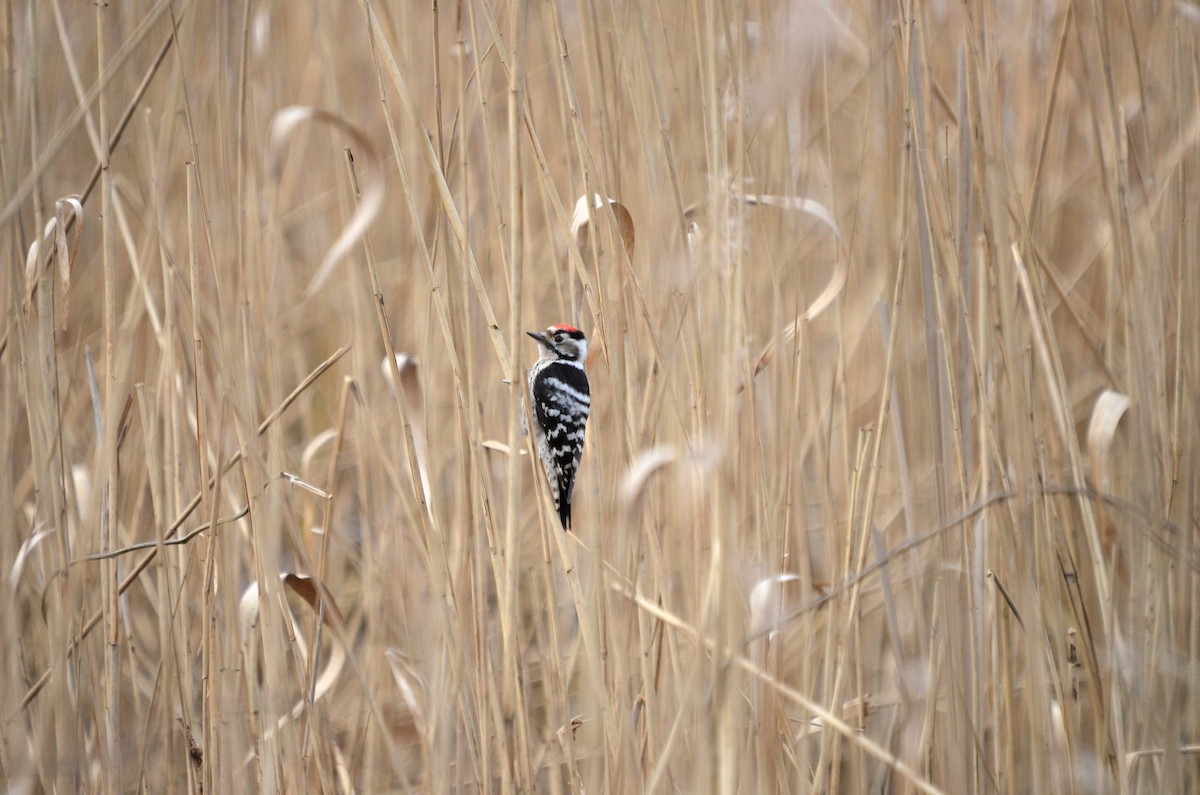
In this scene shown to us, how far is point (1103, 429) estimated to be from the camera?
1530 millimetres

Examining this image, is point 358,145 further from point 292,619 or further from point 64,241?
point 292,619

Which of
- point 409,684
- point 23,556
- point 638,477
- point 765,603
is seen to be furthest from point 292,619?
point 765,603

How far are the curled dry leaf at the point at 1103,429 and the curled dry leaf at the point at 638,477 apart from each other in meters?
0.76

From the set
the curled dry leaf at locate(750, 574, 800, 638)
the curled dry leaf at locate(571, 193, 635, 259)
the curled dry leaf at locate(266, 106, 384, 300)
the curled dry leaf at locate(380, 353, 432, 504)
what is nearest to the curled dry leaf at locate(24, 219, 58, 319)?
the curled dry leaf at locate(266, 106, 384, 300)

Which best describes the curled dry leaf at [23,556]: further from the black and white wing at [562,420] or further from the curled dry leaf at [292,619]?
the black and white wing at [562,420]

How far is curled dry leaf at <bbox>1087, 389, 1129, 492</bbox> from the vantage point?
4.99 feet

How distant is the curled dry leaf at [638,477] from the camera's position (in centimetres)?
128

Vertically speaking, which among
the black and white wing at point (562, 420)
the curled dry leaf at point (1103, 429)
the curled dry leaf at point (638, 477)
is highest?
the black and white wing at point (562, 420)

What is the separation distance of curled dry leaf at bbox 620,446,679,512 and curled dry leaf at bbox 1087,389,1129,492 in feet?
2.48

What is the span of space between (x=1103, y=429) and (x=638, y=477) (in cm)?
83

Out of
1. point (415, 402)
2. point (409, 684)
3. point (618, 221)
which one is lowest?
point (409, 684)

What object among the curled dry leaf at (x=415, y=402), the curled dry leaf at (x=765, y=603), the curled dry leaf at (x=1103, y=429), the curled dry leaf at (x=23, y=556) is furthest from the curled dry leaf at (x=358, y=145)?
the curled dry leaf at (x=1103, y=429)

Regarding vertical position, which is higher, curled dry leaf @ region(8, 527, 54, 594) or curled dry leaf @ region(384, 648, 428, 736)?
curled dry leaf @ region(8, 527, 54, 594)

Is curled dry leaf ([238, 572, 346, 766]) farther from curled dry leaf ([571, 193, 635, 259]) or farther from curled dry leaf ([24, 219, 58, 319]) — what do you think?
curled dry leaf ([571, 193, 635, 259])
